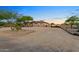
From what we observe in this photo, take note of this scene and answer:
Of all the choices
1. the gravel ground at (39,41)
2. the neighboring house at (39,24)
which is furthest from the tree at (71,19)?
the neighboring house at (39,24)

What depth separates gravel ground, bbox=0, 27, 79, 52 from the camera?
301cm

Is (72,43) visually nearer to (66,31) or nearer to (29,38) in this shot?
(66,31)

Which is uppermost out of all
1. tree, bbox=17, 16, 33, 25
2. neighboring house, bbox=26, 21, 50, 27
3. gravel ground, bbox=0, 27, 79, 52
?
tree, bbox=17, 16, 33, 25

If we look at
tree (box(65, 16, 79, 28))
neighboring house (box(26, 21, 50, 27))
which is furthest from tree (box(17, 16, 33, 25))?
tree (box(65, 16, 79, 28))

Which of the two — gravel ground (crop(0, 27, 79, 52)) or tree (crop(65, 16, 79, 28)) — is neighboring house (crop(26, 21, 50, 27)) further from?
tree (crop(65, 16, 79, 28))

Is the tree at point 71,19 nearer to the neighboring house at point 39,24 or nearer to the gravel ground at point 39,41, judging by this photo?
the gravel ground at point 39,41

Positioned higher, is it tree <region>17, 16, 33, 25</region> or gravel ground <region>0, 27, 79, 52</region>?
tree <region>17, 16, 33, 25</region>

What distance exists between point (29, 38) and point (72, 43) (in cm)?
49

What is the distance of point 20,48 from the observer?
9.88 feet

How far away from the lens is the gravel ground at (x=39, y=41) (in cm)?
301

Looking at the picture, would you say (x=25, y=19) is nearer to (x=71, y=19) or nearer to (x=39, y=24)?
(x=39, y=24)

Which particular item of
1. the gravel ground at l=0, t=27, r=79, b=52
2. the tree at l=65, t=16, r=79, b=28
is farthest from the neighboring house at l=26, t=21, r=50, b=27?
the tree at l=65, t=16, r=79, b=28

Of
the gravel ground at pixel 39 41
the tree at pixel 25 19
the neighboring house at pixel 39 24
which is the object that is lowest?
the gravel ground at pixel 39 41

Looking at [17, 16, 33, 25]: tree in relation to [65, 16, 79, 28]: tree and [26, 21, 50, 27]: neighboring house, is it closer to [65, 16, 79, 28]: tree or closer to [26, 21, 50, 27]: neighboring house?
[26, 21, 50, 27]: neighboring house
